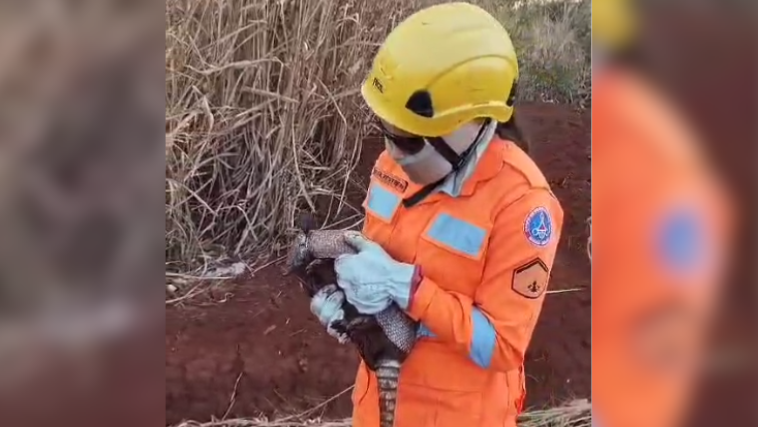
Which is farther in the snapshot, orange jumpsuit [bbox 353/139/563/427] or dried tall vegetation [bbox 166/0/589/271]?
dried tall vegetation [bbox 166/0/589/271]

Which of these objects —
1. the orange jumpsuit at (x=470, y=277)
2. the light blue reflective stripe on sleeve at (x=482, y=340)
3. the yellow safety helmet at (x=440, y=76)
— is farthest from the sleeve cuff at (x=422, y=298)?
the yellow safety helmet at (x=440, y=76)

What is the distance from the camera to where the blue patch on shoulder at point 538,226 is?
2.32 meters

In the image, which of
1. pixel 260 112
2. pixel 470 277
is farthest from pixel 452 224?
pixel 260 112

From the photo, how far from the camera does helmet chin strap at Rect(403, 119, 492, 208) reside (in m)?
2.30

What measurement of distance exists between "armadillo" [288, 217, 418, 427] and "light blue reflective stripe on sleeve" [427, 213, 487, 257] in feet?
0.67

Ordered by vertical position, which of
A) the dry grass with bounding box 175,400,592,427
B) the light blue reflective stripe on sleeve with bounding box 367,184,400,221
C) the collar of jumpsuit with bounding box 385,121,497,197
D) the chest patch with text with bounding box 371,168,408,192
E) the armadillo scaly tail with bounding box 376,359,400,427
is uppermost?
the collar of jumpsuit with bounding box 385,121,497,197

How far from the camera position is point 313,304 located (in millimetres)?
2402
